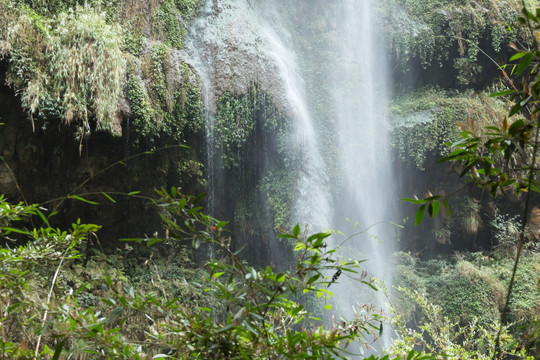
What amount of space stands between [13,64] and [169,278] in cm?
375

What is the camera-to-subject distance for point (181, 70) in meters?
6.48

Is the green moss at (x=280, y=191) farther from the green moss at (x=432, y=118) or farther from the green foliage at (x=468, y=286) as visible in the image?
the green moss at (x=432, y=118)

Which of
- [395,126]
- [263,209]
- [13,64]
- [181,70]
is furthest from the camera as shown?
[395,126]

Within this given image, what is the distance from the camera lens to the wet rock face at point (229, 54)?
6.90 meters

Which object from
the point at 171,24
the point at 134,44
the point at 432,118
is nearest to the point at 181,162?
the point at 134,44

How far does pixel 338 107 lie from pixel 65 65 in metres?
5.85

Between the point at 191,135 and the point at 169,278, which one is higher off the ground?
the point at 191,135

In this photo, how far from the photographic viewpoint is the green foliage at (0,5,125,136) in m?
4.61

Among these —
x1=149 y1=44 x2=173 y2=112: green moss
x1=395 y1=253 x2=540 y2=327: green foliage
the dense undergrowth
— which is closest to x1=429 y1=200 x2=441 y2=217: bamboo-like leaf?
the dense undergrowth

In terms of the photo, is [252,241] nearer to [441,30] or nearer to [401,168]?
[401,168]

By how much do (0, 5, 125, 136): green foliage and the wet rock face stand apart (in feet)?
6.08

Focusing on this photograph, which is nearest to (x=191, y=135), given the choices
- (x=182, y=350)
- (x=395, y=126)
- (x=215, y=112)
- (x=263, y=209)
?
(x=215, y=112)

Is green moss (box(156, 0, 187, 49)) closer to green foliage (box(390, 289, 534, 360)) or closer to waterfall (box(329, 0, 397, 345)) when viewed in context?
waterfall (box(329, 0, 397, 345))

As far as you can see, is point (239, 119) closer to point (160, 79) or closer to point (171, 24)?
point (160, 79)
